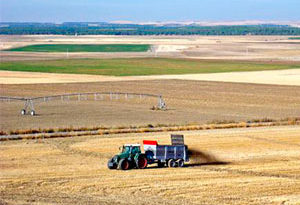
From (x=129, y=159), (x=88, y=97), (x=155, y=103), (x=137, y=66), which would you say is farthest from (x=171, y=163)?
(x=137, y=66)

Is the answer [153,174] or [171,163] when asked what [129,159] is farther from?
[171,163]

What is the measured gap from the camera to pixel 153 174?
3058 centimetres

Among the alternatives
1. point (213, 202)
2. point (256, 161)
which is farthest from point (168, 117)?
point (213, 202)

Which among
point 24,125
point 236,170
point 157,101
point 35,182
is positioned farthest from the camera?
point 157,101

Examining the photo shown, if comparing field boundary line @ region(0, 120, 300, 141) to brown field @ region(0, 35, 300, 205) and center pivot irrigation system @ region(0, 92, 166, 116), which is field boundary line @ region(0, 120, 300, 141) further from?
center pivot irrigation system @ region(0, 92, 166, 116)

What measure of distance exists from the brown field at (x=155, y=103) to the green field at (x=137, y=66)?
18.2 meters

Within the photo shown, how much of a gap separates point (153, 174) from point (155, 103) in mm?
32311

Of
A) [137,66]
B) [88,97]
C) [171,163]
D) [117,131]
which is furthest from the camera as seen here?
[137,66]

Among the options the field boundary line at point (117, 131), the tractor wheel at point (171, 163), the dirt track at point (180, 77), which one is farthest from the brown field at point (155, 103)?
the tractor wheel at point (171, 163)

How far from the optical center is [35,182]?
94.4 ft

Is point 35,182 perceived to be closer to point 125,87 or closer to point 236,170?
→ point 236,170

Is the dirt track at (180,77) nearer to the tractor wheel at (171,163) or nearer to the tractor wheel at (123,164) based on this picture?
the tractor wheel at (171,163)

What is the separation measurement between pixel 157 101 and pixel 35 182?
3601 centimetres

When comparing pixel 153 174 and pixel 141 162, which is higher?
pixel 141 162
